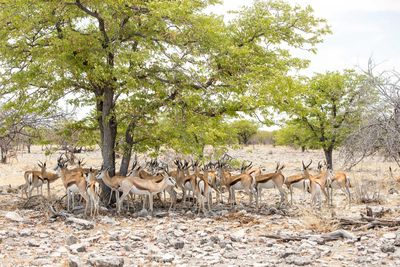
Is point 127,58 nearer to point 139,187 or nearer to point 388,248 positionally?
point 139,187

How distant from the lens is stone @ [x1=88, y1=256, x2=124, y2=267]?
8926 millimetres

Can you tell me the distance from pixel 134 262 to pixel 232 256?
192 cm

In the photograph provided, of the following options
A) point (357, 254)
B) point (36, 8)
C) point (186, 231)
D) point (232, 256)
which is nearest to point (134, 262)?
point (232, 256)

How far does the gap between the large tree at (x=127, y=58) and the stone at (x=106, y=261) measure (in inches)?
239

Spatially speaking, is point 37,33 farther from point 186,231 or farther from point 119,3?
point 186,231

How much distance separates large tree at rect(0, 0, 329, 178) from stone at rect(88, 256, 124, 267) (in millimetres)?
6067

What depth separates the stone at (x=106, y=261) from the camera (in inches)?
351

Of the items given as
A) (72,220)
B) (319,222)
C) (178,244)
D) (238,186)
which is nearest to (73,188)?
(72,220)

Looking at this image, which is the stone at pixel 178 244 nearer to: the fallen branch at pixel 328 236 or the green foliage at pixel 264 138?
the fallen branch at pixel 328 236

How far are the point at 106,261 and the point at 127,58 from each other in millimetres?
6894

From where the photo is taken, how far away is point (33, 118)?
55.7 ft

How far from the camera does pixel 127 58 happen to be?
14289mm

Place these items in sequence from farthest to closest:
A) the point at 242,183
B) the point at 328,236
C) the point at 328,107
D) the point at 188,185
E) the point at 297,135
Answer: the point at 297,135 < the point at 328,107 < the point at 242,183 < the point at 188,185 < the point at 328,236

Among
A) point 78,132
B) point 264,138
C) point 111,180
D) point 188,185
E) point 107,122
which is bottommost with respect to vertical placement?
point 188,185
